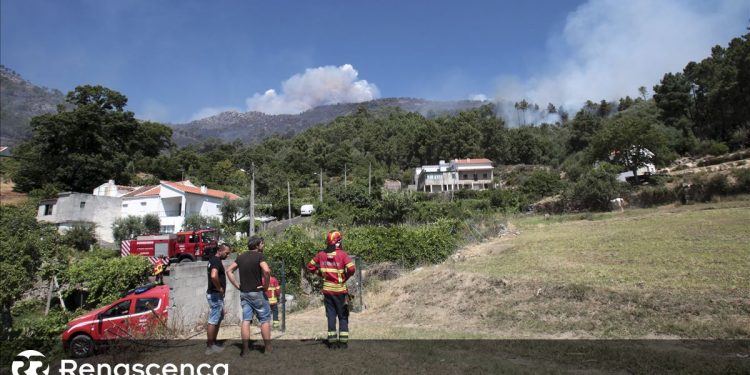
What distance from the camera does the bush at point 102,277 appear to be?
17.3 m

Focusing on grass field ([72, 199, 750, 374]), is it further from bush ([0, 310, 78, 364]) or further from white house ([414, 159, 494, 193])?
white house ([414, 159, 494, 193])

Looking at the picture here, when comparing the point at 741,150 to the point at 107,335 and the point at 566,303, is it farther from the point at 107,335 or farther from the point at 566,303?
the point at 107,335

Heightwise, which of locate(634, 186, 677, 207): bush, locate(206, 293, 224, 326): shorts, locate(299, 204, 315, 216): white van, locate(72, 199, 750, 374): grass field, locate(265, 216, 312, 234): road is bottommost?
locate(72, 199, 750, 374): grass field

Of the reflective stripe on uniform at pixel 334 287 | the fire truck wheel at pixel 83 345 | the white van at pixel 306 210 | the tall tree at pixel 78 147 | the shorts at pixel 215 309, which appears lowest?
the fire truck wheel at pixel 83 345

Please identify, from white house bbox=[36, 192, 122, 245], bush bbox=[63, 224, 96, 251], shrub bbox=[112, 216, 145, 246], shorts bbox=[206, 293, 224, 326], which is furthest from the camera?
white house bbox=[36, 192, 122, 245]

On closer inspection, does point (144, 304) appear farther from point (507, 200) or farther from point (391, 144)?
point (391, 144)

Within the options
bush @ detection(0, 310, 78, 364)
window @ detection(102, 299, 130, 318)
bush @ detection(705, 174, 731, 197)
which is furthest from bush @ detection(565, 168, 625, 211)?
bush @ detection(0, 310, 78, 364)

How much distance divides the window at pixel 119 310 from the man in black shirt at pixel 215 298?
4418mm

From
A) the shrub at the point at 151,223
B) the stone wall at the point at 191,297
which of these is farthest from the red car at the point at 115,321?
the shrub at the point at 151,223

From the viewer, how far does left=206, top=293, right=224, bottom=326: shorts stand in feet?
20.6

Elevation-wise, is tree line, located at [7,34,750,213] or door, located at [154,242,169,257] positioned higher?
tree line, located at [7,34,750,213]

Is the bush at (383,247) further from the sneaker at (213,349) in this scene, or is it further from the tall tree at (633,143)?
the tall tree at (633,143)

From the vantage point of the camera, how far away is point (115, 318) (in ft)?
30.7

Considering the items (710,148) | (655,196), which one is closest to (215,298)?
(655,196)
